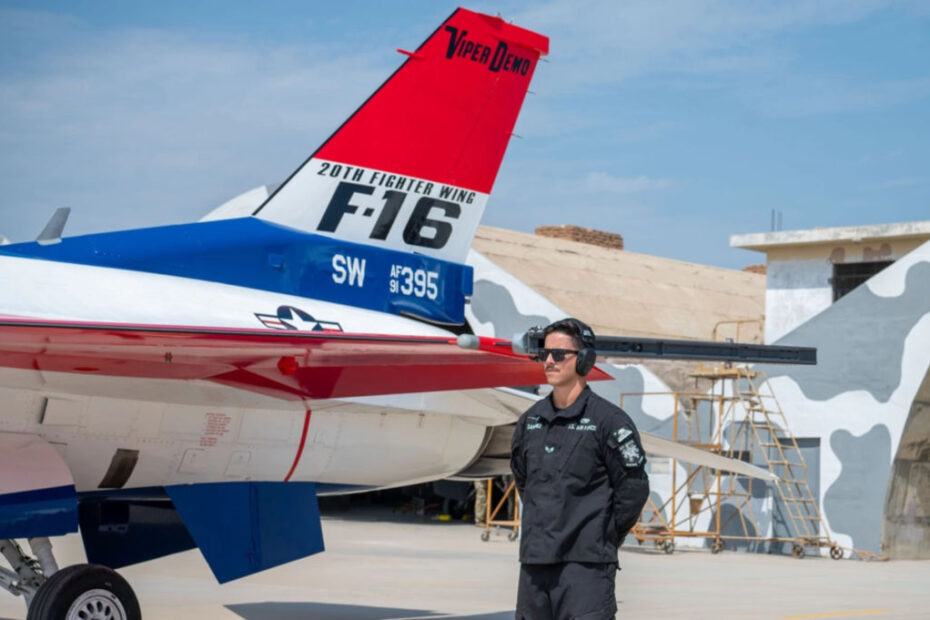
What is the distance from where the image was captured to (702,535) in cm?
2208

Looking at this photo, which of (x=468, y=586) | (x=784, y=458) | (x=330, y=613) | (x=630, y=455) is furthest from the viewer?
(x=784, y=458)

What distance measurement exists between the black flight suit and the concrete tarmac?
19.3 feet

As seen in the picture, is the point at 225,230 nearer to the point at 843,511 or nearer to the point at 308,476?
the point at 308,476

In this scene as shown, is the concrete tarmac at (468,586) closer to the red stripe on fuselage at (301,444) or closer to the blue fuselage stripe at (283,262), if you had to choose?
the red stripe on fuselage at (301,444)

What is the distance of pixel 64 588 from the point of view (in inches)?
326

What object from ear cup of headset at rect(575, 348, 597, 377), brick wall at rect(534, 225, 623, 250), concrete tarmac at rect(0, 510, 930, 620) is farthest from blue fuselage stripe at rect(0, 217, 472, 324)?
brick wall at rect(534, 225, 623, 250)

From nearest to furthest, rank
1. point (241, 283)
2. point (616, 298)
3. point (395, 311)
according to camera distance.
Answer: point (241, 283) < point (395, 311) < point (616, 298)

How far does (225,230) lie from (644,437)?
408 cm

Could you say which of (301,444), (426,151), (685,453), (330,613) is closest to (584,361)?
(301,444)

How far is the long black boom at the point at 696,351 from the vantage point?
8961 millimetres

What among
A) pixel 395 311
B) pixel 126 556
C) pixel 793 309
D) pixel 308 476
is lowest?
pixel 126 556

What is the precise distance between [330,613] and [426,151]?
423 centimetres

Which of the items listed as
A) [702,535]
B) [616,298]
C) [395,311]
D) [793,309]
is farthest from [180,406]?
[616,298]

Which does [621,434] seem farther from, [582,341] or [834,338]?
[834,338]
